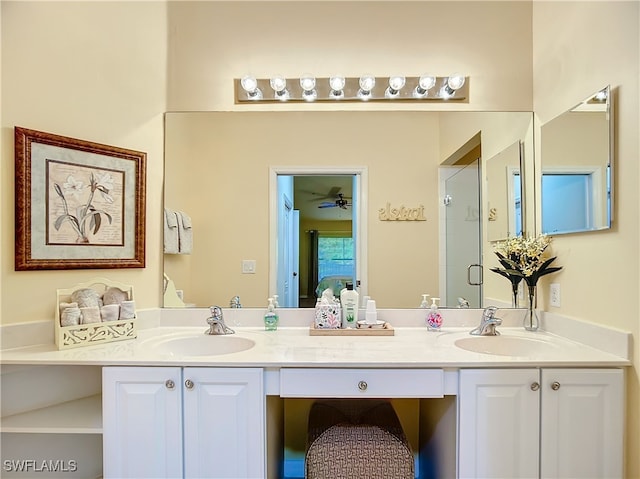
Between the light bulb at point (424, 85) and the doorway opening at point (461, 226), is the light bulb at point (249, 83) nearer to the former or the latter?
the light bulb at point (424, 85)

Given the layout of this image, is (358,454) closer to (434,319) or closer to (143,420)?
(434,319)

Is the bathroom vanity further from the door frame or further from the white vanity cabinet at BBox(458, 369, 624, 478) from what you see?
the door frame

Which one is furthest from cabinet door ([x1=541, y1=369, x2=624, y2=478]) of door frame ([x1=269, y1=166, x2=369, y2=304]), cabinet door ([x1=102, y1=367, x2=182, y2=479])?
cabinet door ([x1=102, y1=367, x2=182, y2=479])

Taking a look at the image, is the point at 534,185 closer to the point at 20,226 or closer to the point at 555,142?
the point at 555,142

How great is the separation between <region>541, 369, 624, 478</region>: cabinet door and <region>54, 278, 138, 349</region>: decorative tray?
5.62 ft

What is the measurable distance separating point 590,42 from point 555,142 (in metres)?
0.41

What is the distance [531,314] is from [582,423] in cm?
57

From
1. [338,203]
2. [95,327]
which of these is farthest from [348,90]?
[95,327]

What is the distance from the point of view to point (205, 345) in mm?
1682

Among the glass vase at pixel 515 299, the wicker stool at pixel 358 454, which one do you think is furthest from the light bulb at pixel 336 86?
the wicker stool at pixel 358 454

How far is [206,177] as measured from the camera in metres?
1.89

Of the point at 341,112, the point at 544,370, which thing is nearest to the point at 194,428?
the point at 544,370

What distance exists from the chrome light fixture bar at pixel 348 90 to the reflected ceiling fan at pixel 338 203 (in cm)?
53

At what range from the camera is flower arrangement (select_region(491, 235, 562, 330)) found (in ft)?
5.47
